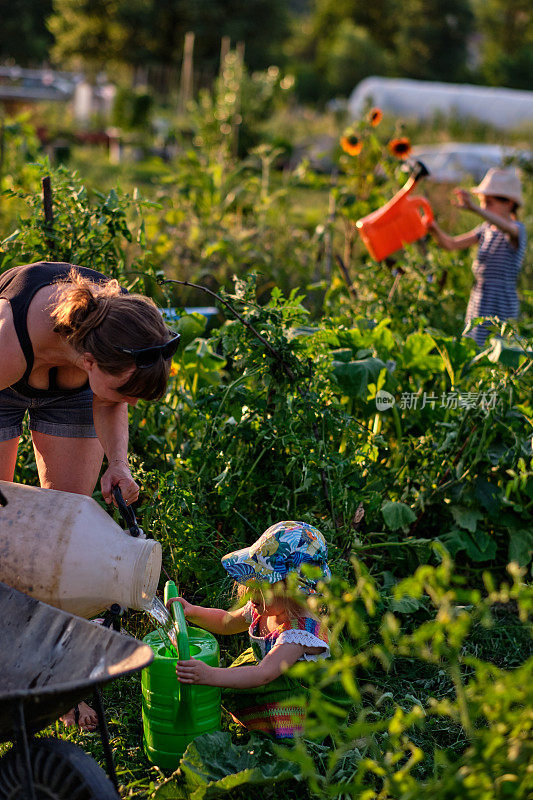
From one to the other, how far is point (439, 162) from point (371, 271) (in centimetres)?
970

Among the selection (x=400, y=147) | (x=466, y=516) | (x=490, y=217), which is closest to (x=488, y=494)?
(x=466, y=516)

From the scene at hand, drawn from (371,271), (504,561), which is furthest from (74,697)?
(371,271)

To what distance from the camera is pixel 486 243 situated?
444 cm

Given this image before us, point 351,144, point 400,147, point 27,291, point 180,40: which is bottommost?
point 180,40

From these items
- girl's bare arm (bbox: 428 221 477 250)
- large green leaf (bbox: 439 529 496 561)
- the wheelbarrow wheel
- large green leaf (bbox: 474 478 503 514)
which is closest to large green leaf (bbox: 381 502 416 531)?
large green leaf (bbox: 439 529 496 561)

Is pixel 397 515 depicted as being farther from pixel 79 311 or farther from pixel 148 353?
pixel 79 311

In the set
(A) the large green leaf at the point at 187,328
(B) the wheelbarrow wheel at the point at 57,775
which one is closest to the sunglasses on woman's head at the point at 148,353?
(B) the wheelbarrow wheel at the point at 57,775

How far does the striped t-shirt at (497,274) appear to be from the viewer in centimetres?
439

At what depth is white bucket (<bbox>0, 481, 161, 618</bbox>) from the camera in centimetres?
191

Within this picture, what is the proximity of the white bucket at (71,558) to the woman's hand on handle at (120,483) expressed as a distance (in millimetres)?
282

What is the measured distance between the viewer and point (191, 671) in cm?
189

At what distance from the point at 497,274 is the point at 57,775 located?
3.52m

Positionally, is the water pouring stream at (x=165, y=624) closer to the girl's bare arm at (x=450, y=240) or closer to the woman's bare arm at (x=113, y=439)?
the woman's bare arm at (x=113, y=439)

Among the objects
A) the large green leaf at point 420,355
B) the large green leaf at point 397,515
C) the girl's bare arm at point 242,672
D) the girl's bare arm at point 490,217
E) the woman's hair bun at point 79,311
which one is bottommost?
the large green leaf at point 397,515
